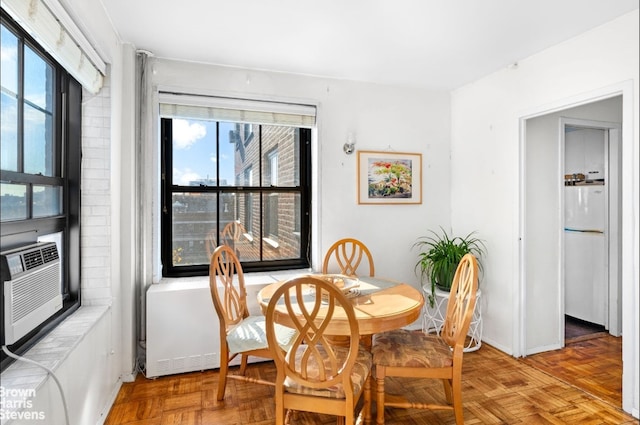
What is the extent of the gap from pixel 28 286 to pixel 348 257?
245 cm

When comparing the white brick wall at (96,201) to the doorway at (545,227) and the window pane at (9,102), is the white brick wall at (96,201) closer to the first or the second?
the window pane at (9,102)

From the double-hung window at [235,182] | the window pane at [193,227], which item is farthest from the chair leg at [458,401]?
the window pane at [193,227]

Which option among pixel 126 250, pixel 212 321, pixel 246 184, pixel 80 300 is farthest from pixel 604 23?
pixel 80 300

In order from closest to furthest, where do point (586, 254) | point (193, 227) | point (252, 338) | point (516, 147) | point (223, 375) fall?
point (252, 338) → point (223, 375) → point (516, 147) → point (193, 227) → point (586, 254)

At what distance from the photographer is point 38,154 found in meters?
1.84

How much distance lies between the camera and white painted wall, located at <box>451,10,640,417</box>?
2.27 meters

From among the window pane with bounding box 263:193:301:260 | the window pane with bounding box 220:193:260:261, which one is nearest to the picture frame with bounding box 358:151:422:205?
the window pane with bounding box 263:193:301:260

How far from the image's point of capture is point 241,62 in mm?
3061

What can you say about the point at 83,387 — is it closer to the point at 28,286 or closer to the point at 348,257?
the point at 28,286

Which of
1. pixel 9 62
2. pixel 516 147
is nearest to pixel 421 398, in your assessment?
pixel 516 147

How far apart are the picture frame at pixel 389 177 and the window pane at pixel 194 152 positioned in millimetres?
1403

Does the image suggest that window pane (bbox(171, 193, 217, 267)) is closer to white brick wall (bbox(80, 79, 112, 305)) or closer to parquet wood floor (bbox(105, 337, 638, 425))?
white brick wall (bbox(80, 79, 112, 305))

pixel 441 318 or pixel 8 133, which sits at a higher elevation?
pixel 8 133

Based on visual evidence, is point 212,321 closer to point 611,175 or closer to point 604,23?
point 604,23
